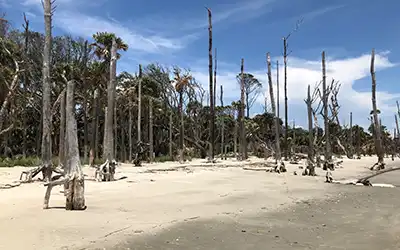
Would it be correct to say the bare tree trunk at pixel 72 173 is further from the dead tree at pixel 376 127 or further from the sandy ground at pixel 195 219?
the dead tree at pixel 376 127

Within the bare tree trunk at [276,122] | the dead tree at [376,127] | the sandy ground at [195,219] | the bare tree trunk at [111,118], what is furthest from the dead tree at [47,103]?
the dead tree at [376,127]

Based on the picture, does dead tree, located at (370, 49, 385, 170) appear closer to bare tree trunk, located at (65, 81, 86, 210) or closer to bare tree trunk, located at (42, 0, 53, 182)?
bare tree trunk, located at (42, 0, 53, 182)

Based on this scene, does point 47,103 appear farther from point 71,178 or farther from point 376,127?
point 376,127

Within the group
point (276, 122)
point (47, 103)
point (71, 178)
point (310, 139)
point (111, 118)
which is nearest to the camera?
point (71, 178)

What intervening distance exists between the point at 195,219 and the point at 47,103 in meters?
8.05

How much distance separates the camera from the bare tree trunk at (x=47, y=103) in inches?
500

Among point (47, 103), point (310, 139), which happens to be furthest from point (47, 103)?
point (310, 139)

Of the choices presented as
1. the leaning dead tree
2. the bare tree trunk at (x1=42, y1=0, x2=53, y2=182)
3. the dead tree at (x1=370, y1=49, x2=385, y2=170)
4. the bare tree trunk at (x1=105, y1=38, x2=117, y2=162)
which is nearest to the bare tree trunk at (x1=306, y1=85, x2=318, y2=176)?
the dead tree at (x1=370, y1=49, x2=385, y2=170)

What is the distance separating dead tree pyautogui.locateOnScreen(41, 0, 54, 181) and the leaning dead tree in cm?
491

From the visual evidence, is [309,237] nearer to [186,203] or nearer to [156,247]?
[156,247]

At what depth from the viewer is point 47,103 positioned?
43.9 ft

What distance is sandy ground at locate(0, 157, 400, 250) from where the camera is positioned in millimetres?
5906

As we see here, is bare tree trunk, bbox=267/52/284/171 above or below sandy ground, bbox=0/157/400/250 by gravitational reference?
above

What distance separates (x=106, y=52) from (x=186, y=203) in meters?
20.9
